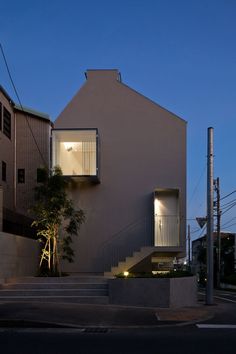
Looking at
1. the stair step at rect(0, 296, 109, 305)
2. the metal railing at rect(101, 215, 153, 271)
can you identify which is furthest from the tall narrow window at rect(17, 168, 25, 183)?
the stair step at rect(0, 296, 109, 305)

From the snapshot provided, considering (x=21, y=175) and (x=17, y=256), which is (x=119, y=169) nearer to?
(x=21, y=175)

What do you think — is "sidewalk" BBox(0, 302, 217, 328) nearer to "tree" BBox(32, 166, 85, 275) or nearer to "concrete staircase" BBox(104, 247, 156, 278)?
"tree" BBox(32, 166, 85, 275)

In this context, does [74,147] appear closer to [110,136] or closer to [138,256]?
[110,136]

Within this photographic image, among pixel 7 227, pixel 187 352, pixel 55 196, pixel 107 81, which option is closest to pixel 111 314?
pixel 187 352

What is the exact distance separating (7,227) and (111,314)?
11.4 meters

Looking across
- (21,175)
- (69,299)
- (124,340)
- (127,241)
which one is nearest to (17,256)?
(69,299)

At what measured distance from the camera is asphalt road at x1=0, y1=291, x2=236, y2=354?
9992 millimetres

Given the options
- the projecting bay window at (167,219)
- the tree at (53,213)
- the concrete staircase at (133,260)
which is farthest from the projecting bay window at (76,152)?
the concrete staircase at (133,260)

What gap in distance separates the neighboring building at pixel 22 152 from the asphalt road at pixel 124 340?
14957 millimetres

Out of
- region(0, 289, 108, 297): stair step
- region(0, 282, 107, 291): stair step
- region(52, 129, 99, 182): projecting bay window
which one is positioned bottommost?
region(0, 289, 108, 297): stair step

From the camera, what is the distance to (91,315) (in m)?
14.9

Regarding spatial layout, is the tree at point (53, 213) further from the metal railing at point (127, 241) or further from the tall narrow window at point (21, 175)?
the tall narrow window at point (21, 175)

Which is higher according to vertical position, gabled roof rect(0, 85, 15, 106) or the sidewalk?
gabled roof rect(0, 85, 15, 106)

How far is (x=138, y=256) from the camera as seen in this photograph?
24328 mm
